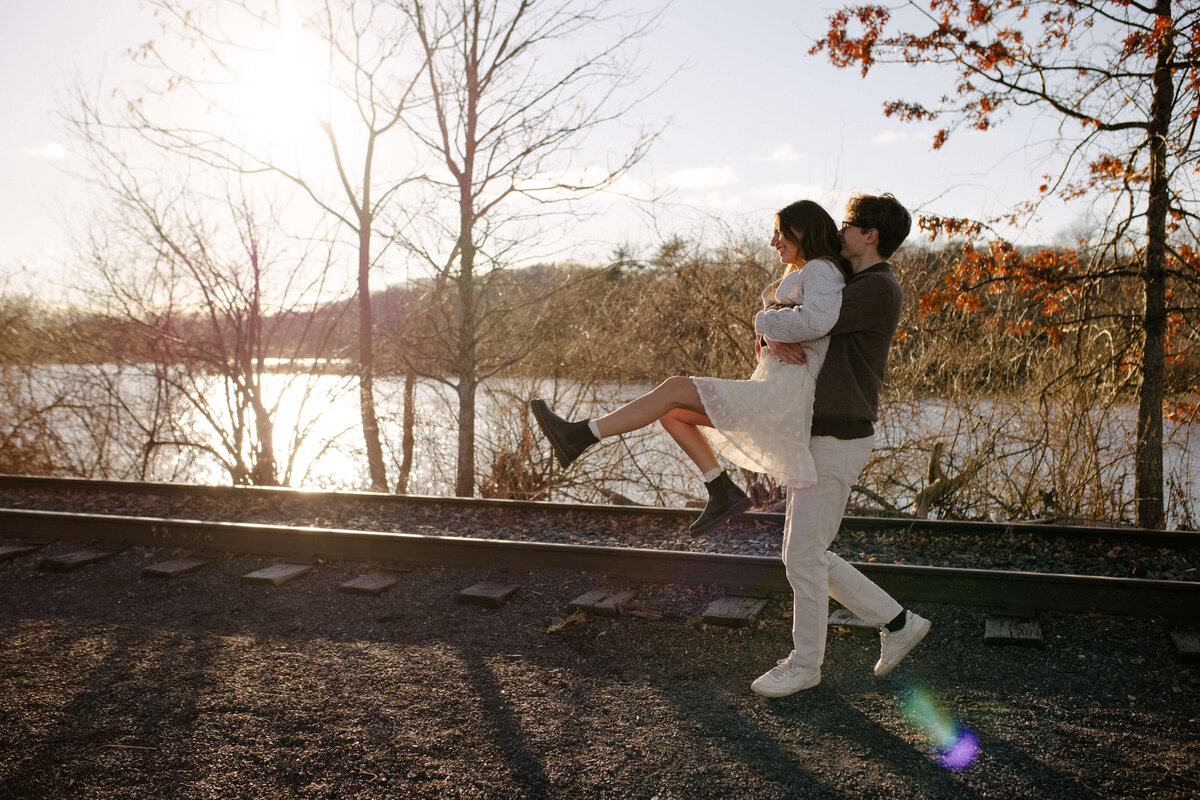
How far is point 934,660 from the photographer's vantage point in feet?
13.0

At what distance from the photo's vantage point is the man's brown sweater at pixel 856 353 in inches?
126

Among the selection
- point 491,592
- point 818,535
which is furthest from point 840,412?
point 491,592

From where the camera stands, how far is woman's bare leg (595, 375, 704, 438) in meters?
3.52

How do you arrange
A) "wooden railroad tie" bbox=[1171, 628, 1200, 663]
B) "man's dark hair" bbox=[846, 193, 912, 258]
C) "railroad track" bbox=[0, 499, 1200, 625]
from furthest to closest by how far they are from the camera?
"railroad track" bbox=[0, 499, 1200, 625] → "wooden railroad tie" bbox=[1171, 628, 1200, 663] → "man's dark hair" bbox=[846, 193, 912, 258]

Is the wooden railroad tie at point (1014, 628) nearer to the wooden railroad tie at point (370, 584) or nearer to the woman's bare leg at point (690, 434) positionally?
the woman's bare leg at point (690, 434)

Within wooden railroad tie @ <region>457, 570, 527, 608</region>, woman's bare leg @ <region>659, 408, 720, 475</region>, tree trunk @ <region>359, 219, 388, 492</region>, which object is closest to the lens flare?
woman's bare leg @ <region>659, 408, 720, 475</region>

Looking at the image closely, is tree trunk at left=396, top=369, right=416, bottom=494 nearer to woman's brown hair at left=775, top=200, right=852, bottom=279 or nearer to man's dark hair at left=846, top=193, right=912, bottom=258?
woman's brown hair at left=775, top=200, right=852, bottom=279

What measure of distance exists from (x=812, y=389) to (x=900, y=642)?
1.23 metres

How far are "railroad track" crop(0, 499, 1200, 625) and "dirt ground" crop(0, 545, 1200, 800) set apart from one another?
0.12 meters

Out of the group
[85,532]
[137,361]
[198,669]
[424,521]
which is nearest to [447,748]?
[198,669]

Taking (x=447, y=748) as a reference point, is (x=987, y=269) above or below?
above

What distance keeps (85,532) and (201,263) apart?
16.1ft

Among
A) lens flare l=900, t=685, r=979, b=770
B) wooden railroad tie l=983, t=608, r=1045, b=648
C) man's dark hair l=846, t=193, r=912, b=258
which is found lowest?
lens flare l=900, t=685, r=979, b=770

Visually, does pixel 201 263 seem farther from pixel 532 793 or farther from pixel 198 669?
pixel 532 793
